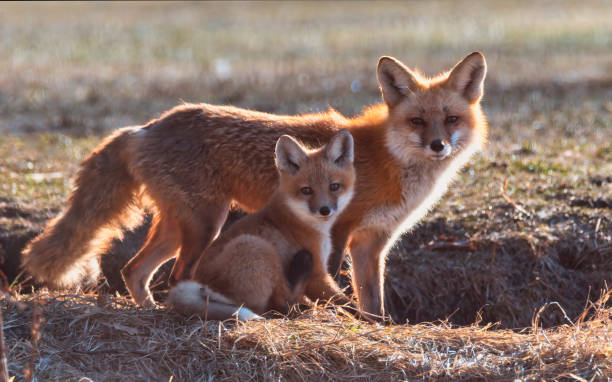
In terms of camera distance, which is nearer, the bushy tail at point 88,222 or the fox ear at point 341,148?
the fox ear at point 341,148

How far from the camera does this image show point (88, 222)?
597 cm

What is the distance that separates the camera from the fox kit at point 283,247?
5027 millimetres

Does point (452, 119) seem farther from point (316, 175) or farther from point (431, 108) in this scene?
point (316, 175)

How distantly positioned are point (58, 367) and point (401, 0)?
3334 centimetres

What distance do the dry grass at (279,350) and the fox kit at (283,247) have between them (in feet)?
0.70

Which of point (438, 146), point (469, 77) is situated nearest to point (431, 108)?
point (438, 146)

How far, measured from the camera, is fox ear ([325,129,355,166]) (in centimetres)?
538

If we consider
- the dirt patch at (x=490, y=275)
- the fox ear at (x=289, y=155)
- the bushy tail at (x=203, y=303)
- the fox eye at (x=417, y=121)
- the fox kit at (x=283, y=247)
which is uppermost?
the fox eye at (x=417, y=121)

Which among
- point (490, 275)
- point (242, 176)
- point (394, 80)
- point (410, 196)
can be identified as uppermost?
point (394, 80)

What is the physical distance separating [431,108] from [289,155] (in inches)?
46.9

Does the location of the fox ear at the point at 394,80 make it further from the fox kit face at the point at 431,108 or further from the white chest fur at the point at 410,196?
the white chest fur at the point at 410,196

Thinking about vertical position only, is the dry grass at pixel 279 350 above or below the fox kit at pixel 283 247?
below

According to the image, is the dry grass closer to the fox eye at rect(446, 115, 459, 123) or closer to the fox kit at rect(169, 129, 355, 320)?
the fox kit at rect(169, 129, 355, 320)

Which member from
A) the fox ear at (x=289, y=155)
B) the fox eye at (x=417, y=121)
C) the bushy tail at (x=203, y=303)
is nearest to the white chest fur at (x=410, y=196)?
the fox eye at (x=417, y=121)
